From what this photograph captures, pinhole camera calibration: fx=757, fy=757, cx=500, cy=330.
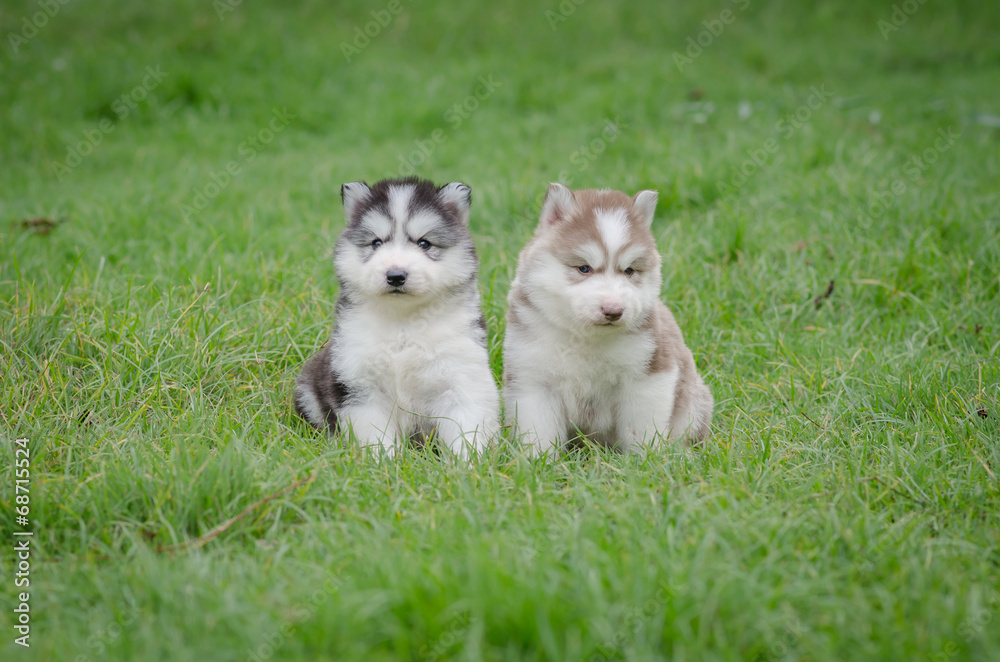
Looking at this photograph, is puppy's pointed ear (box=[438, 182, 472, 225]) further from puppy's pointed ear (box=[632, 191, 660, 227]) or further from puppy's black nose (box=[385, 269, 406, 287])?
puppy's pointed ear (box=[632, 191, 660, 227])

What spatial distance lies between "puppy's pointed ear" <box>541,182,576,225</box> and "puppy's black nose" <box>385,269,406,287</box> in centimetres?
79

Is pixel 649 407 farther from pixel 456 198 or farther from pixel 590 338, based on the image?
pixel 456 198

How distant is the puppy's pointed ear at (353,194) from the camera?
11.6 ft

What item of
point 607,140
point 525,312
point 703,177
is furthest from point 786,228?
point 525,312

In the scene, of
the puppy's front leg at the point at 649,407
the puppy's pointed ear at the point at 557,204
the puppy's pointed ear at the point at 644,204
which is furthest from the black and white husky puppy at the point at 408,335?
the puppy's pointed ear at the point at 644,204

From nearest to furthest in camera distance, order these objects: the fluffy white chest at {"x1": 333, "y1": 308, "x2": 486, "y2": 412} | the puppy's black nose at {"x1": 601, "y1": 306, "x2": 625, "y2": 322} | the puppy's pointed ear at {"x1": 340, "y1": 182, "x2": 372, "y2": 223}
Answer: the puppy's black nose at {"x1": 601, "y1": 306, "x2": 625, "y2": 322}
the fluffy white chest at {"x1": 333, "y1": 308, "x2": 486, "y2": 412}
the puppy's pointed ear at {"x1": 340, "y1": 182, "x2": 372, "y2": 223}

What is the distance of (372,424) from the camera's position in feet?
11.2

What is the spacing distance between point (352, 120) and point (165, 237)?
136 inches

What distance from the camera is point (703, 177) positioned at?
20.5 feet

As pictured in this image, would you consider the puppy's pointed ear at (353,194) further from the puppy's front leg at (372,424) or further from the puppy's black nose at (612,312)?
the puppy's black nose at (612,312)

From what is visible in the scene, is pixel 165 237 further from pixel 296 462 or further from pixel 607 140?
pixel 607 140

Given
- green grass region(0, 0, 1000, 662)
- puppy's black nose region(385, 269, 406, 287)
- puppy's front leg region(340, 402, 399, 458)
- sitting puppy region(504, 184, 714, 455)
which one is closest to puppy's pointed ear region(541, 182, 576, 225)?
sitting puppy region(504, 184, 714, 455)

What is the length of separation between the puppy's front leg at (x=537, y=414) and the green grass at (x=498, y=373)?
31 cm

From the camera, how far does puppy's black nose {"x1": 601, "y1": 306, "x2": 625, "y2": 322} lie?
316 centimetres
